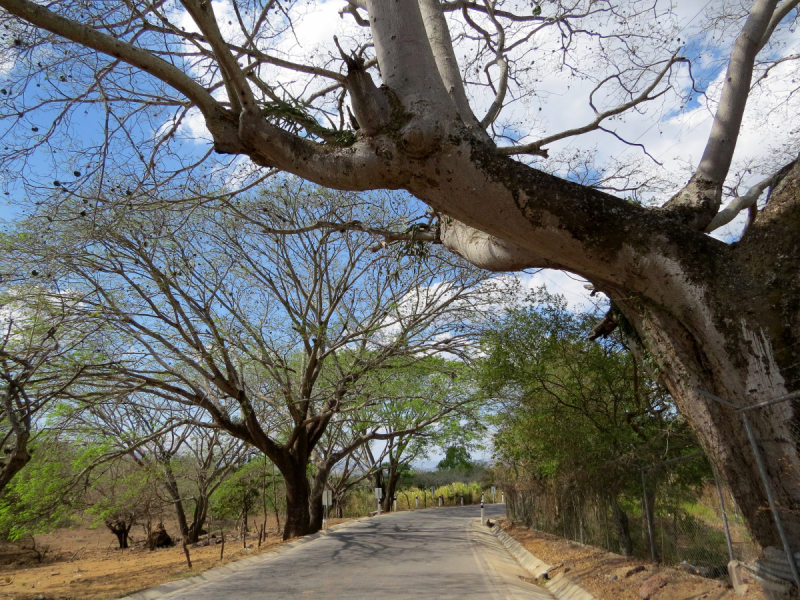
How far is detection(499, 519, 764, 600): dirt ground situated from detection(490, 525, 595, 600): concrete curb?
10 cm

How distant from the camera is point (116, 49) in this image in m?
3.99

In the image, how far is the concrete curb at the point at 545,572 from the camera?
7009mm

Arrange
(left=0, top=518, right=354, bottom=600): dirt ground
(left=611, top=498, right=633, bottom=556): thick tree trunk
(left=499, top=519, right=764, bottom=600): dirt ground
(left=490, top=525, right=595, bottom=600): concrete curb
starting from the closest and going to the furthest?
(left=499, top=519, right=764, bottom=600): dirt ground
(left=490, top=525, right=595, bottom=600): concrete curb
(left=611, top=498, right=633, bottom=556): thick tree trunk
(left=0, top=518, right=354, bottom=600): dirt ground

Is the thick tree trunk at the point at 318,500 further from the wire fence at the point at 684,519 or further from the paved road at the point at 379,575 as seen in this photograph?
the wire fence at the point at 684,519

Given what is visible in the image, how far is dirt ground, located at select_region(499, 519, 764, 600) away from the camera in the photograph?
560 centimetres

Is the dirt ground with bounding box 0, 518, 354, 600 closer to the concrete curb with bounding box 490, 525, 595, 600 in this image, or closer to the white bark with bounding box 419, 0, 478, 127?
the concrete curb with bounding box 490, 525, 595, 600

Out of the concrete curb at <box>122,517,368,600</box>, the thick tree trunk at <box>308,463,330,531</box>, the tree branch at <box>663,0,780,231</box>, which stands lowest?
the concrete curb at <box>122,517,368,600</box>

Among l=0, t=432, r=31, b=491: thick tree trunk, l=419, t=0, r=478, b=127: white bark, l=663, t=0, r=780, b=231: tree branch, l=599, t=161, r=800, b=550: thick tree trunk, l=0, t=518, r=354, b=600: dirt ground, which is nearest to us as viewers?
l=599, t=161, r=800, b=550: thick tree trunk

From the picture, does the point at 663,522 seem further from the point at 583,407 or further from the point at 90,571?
the point at 90,571

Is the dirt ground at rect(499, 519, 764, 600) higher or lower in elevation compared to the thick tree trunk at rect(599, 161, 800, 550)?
lower

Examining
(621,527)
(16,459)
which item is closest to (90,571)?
(16,459)

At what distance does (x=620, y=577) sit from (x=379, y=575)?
12.2ft

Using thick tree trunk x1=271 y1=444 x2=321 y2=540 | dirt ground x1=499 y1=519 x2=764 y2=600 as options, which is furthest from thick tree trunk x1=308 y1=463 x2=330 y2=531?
dirt ground x1=499 y1=519 x2=764 y2=600

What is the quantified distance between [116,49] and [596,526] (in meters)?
11.0
